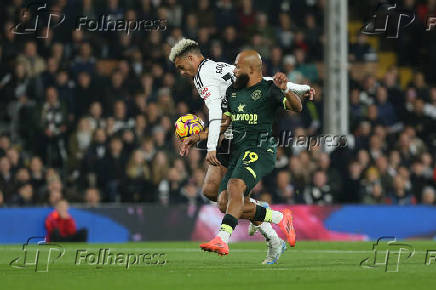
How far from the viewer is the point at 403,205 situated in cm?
1688

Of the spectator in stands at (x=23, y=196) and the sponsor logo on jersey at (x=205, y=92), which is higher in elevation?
the sponsor logo on jersey at (x=205, y=92)

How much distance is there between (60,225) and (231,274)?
6.86 m

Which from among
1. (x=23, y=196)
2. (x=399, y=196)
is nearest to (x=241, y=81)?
(x=23, y=196)

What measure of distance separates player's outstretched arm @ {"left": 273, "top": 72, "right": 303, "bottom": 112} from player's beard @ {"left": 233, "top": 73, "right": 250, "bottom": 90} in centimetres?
61

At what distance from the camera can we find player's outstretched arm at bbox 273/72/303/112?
951 centimetres

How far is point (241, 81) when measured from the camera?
10.5 meters

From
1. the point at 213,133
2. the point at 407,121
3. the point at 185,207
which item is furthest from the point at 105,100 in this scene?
the point at 213,133

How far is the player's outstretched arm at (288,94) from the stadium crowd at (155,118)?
6.65m

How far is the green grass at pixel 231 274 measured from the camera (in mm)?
8066

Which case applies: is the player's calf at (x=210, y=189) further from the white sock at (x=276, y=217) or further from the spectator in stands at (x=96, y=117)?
the spectator in stands at (x=96, y=117)
